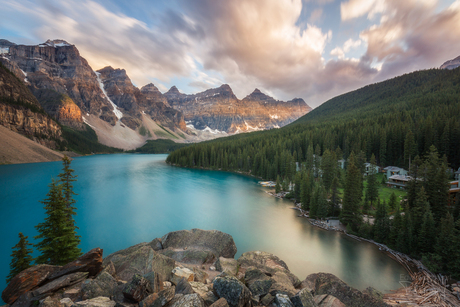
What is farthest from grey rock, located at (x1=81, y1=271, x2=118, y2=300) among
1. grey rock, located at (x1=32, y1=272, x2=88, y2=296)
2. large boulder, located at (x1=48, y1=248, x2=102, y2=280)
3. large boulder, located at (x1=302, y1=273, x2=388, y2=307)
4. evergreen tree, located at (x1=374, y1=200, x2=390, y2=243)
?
evergreen tree, located at (x1=374, y1=200, x2=390, y2=243)

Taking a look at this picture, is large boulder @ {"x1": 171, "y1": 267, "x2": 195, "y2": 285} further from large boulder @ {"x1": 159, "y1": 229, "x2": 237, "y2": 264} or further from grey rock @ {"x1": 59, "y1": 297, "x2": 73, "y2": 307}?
large boulder @ {"x1": 159, "y1": 229, "x2": 237, "y2": 264}

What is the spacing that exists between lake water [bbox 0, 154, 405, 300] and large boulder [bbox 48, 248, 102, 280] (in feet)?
41.5

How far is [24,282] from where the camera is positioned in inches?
285

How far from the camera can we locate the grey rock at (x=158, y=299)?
19.8 ft

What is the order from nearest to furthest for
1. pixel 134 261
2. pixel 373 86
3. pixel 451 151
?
1. pixel 134 261
2. pixel 451 151
3. pixel 373 86

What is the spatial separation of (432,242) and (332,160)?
87.8ft

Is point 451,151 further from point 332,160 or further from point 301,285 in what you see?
point 301,285

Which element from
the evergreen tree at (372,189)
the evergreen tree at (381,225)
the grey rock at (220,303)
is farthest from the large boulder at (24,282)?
the evergreen tree at (372,189)

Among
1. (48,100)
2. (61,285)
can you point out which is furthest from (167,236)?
(48,100)

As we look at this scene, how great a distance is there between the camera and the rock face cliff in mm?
90438

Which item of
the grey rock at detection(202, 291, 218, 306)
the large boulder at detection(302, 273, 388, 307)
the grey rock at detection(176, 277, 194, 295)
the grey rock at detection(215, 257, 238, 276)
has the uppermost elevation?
the grey rock at detection(176, 277, 194, 295)

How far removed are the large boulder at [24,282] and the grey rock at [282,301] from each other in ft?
30.9

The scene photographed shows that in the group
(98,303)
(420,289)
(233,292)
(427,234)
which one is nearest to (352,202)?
(427,234)

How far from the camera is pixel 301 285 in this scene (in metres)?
12.6
